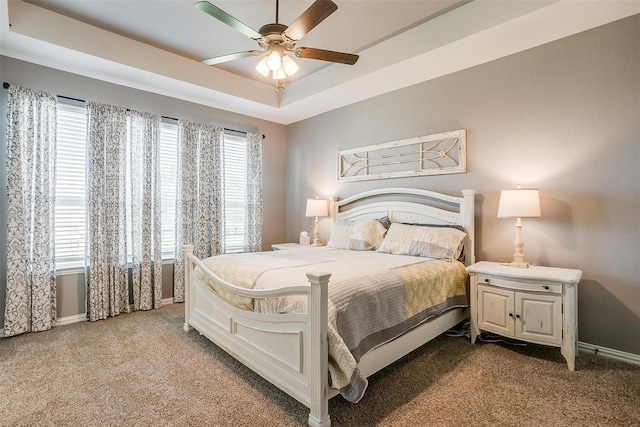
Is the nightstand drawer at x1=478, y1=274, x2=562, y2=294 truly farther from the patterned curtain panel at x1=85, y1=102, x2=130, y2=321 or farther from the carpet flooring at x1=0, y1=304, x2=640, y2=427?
the patterned curtain panel at x1=85, y1=102, x2=130, y2=321

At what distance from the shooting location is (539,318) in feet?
7.86

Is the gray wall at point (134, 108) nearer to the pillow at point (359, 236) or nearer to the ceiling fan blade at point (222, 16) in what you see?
the pillow at point (359, 236)

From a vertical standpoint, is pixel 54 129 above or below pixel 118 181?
above

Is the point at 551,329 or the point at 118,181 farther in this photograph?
the point at 118,181

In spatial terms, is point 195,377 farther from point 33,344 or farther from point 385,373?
point 33,344

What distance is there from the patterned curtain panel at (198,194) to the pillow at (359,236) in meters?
1.71

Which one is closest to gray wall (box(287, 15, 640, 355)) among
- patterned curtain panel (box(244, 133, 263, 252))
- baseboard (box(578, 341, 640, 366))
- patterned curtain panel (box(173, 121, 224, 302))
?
baseboard (box(578, 341, 640, 366))

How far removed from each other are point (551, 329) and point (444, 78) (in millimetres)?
2631

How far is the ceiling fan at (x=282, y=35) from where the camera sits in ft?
6.34

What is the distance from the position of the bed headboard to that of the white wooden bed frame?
1cm

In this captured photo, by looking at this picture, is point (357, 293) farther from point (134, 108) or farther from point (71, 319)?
point (134, 108)

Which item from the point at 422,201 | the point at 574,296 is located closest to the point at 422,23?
the point at 422,201

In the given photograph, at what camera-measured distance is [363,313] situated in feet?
6.36

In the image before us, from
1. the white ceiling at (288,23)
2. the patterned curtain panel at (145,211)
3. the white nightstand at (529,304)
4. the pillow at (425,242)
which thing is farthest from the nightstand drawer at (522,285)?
the patterned curtain panel at (145,211)
